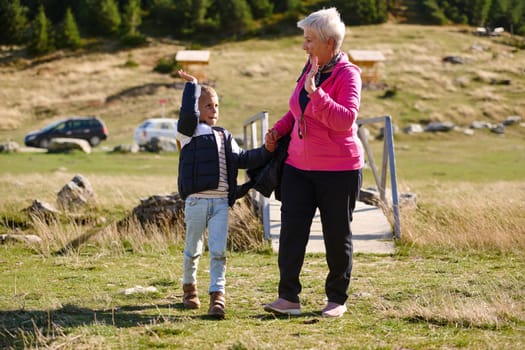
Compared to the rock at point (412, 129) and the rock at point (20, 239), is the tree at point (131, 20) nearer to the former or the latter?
the rock at point (412, 129)

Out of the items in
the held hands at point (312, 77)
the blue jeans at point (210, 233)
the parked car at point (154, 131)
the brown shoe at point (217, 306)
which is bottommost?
the parked car at point (154, 131)

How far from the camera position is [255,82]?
4688cm

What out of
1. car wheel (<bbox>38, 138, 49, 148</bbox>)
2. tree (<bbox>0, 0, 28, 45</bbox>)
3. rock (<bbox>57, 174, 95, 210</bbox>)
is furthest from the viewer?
tree (<bbox>0, 0, 28, 45</bbox>)

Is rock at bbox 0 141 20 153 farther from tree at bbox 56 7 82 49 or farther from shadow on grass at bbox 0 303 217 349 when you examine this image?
tree at bbox 56 7 82 49

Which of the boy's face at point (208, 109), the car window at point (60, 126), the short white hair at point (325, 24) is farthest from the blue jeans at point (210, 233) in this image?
the car window at point (60, 126)

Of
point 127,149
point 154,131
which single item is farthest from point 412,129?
point 127,149

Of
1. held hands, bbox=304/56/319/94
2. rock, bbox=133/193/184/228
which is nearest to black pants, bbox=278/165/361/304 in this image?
held hands, bbox=304/56/319/94

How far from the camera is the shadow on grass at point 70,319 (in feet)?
13.5

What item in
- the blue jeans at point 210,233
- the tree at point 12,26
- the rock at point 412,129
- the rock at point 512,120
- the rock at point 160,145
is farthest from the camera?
the tree at point 12,26

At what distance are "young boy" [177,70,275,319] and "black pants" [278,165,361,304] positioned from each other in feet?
1.34

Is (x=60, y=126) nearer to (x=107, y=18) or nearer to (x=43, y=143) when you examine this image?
(x=43, y=143)

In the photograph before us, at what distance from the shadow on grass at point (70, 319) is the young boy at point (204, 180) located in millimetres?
256

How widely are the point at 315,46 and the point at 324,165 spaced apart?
759mm

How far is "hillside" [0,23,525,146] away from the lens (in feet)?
131
